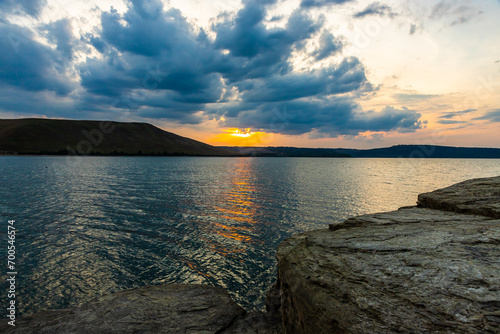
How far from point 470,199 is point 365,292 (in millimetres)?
9639

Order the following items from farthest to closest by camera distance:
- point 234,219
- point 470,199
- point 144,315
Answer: point 234,219 → point 470,199 → point 144,315

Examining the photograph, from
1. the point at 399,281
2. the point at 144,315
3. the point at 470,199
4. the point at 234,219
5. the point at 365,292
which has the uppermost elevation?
the point at 470,199

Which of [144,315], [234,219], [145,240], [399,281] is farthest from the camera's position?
[234,219]

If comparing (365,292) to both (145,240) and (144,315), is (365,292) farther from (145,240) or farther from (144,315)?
(145,240)

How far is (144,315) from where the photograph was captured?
29.0 ft

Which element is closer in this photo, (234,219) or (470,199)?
(470,199)

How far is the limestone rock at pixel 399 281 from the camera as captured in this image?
4.68 m

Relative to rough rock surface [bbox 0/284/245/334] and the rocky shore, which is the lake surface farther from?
the rocky shore

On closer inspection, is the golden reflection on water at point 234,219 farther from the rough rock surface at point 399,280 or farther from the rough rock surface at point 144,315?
the rough rock surface at point 399,280

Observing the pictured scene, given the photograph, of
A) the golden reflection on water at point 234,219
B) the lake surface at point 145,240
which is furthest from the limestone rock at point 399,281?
the golden reflection on water at point 234,219

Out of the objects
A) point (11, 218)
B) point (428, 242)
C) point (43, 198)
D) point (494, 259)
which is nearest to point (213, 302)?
point (428, 242)

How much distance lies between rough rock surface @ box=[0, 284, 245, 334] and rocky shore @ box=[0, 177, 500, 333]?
4cm

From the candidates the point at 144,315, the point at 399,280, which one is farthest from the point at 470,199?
the point at 144,315

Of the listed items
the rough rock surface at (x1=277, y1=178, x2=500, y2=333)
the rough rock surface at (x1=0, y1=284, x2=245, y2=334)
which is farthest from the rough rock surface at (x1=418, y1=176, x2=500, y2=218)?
the rough rock surface at (x1=0, y1=284, x2=245, y2=334)
